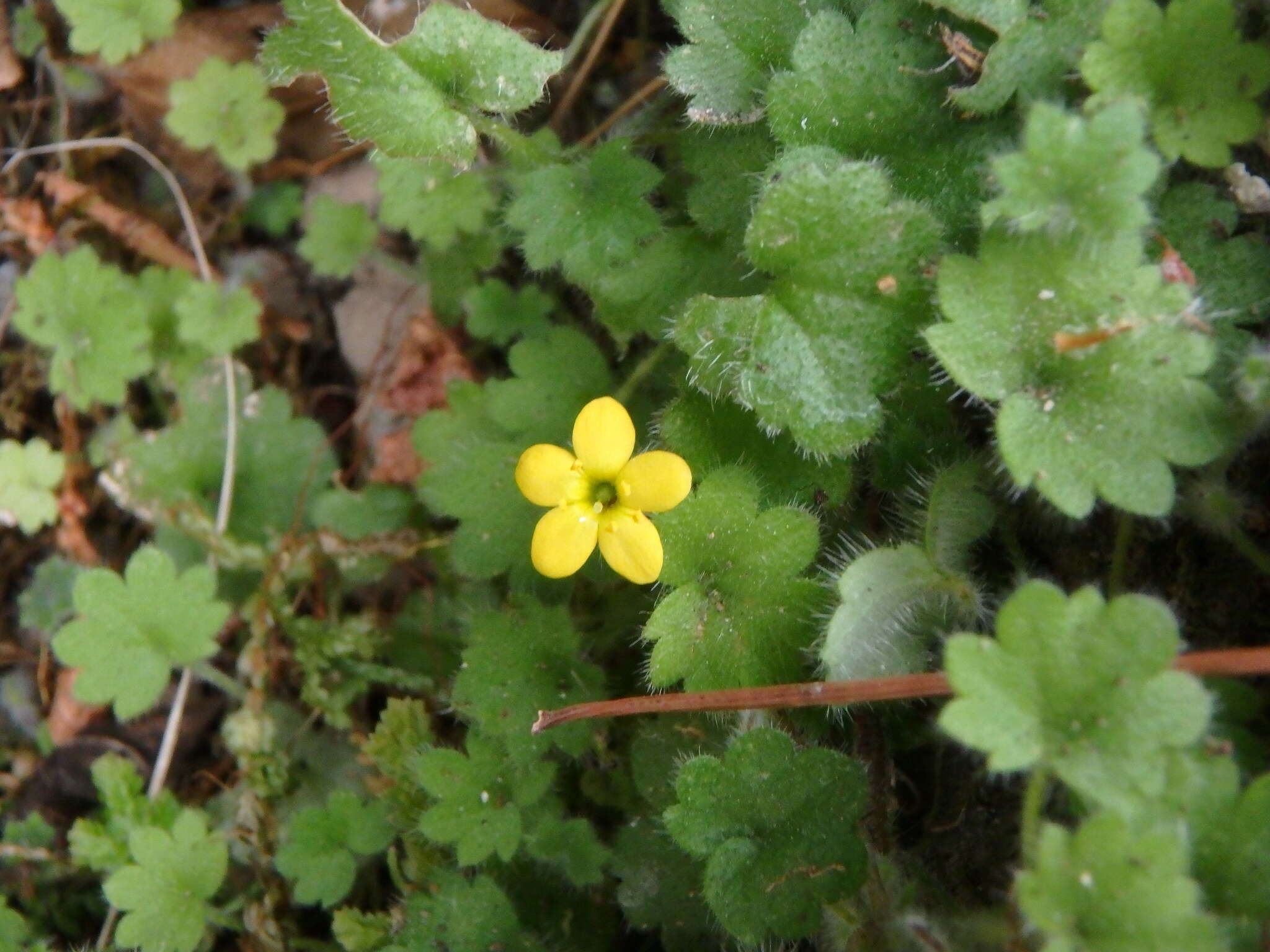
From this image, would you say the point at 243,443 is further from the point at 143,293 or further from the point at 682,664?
the point at 682,664

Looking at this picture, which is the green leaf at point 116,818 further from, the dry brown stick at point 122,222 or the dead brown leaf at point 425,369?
the dry brown stick at point 122,222

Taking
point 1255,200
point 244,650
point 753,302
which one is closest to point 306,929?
point 244,650

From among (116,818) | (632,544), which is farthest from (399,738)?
(632,544)

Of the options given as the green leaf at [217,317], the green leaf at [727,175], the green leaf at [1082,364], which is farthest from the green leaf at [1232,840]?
the green leaf at [217,317]

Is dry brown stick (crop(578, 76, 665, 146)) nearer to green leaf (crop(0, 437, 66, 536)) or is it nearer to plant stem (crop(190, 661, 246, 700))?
plant stem (crop(190, 661, 246, 700))

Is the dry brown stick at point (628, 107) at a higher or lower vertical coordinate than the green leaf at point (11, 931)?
higher

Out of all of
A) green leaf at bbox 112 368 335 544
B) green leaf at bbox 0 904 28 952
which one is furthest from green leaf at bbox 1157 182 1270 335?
green leaf at bbox 0 904 28 952
